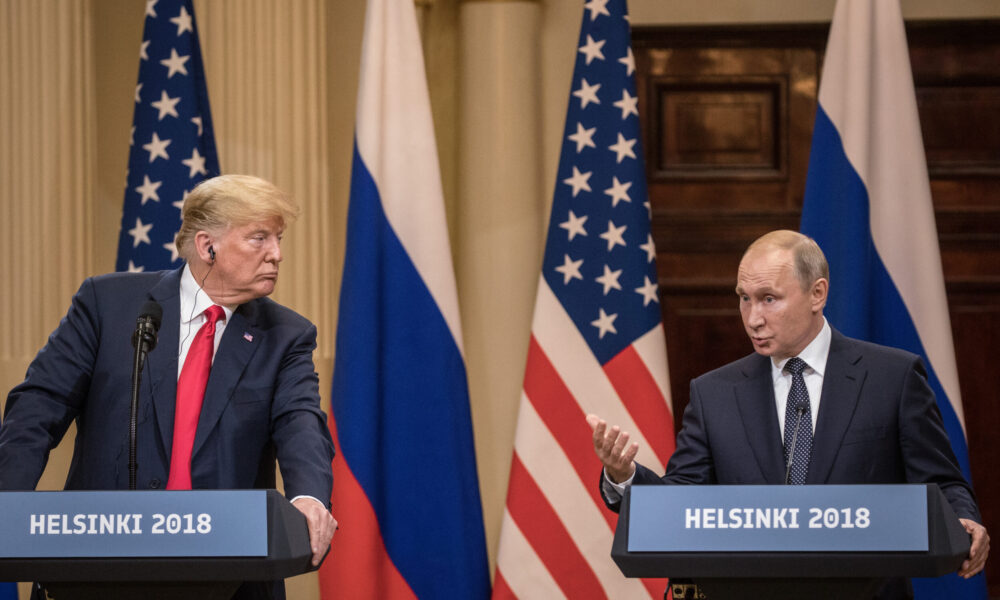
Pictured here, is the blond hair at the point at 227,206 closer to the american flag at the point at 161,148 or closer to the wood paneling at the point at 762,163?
the american flag at the point at 161,148

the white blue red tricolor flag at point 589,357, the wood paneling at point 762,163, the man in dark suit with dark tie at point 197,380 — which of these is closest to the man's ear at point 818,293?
the man in dark suit with dark tie at point 197,380

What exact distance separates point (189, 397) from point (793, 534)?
1318 millimetres

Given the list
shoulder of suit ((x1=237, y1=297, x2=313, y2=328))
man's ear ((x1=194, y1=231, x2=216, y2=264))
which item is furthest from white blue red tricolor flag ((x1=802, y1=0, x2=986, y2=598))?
man's ear ((x1=194, y1=231, x2=216, y2=264))

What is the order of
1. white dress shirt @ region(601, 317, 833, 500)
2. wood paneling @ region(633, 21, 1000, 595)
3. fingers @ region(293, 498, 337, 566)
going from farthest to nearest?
wood paneling @ region(633, 21, 1000, 595), white dress shirt @ region(601, 317, 833, 500), fingers @ region(293, 498, 337, 566)

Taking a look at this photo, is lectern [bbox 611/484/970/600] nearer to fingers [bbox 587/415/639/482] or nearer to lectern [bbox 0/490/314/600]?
fingers [bbox 587/415/639/482]

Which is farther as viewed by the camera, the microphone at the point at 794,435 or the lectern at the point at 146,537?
the microphone at the point at 794,435

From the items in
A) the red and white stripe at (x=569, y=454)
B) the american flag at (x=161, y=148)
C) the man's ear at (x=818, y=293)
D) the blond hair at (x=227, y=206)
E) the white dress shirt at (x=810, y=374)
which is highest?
the american flag at (x=161, y=148)

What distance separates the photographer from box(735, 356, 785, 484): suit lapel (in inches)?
107

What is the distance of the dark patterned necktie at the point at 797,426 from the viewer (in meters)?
2.70

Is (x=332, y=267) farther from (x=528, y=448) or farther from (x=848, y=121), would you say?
(x=848, y=121)

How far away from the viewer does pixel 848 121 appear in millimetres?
4281

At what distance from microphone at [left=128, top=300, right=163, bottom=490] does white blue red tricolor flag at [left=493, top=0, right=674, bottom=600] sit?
2.33 metres

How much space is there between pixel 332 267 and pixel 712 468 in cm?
253

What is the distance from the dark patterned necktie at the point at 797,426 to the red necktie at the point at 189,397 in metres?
1.39
